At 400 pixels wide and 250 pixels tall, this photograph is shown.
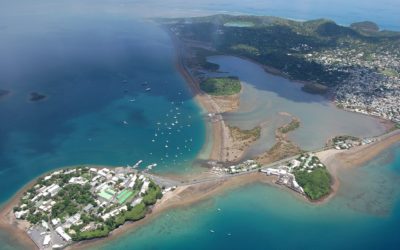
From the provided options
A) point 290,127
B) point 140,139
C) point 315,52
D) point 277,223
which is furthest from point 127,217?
point 315,52

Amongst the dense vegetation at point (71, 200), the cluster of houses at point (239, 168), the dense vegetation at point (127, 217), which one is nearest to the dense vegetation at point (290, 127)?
the cluster of houses at point (239, 168)

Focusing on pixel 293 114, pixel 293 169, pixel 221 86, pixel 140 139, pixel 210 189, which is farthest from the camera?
pixel 221 86

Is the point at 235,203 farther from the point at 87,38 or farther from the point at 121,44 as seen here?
the point at 87,38

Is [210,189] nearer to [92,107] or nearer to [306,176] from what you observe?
[306,176]

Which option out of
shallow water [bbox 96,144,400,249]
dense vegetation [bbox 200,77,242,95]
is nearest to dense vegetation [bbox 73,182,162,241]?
A: shallow water [bbox 96,144,400,249]

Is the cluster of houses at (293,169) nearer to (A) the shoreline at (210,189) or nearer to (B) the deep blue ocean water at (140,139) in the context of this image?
(A) the shoreline at (210,189)

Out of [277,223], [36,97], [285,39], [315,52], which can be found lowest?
[277,223]

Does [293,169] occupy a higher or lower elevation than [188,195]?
higher

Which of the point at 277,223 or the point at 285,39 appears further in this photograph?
the point at 285,39
